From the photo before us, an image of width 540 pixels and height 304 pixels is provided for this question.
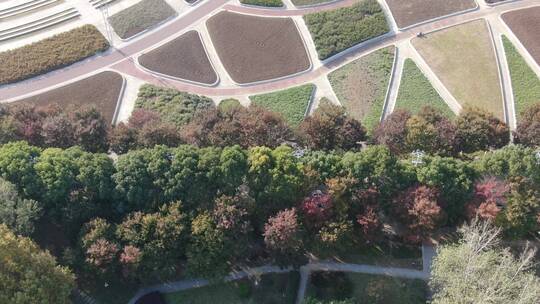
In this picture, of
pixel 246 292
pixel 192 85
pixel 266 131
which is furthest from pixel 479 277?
pixel 192 85

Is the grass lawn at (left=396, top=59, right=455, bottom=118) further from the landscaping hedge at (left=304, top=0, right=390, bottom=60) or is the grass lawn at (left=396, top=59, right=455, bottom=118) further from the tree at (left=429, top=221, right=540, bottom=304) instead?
the tree at (left=429, top=221, right=540, bottom=304)

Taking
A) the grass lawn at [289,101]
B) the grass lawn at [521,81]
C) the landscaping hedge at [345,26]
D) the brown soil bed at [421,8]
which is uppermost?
the brown soil bed at [421,8]

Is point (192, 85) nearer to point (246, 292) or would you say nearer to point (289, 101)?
point (289, 101)

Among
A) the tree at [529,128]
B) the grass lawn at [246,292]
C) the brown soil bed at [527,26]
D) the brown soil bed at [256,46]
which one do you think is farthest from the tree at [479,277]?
the brown soil bed at [527,26]

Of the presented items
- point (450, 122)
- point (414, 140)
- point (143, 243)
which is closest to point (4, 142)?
point (143, 243)

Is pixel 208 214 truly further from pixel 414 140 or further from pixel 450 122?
pixel 450 122

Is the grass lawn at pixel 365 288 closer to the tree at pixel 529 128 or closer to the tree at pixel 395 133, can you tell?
the tree at pixel 395 133
